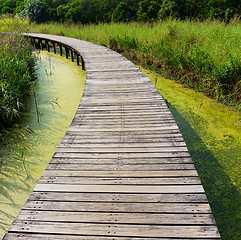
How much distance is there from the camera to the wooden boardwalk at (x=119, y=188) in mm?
1241

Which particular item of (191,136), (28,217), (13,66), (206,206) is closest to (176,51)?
(191,136)

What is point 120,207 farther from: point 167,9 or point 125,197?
point 167,9

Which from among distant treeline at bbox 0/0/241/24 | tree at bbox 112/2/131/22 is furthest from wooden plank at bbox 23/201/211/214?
tree at bbox 112/2/131/22

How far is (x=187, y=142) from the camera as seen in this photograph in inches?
117

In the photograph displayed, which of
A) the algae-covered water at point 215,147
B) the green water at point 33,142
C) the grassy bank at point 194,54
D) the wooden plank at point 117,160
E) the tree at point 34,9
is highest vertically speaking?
the tree at point 34,9

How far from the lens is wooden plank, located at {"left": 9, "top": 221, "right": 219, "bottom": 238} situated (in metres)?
1.20

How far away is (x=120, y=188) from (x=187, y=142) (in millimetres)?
1708

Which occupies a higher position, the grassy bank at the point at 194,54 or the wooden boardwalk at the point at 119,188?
the grassy bank at the point at 194,54

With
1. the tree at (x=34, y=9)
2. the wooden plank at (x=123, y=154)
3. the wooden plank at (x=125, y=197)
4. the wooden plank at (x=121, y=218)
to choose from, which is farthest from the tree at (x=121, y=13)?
the wooden plank at (x=121, y=218)

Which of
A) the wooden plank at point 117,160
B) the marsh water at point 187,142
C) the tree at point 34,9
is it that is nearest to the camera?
the wooden plank at point 117,160

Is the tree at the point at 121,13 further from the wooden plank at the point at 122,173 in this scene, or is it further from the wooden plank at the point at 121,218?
the wooden plank at the point at 121,218

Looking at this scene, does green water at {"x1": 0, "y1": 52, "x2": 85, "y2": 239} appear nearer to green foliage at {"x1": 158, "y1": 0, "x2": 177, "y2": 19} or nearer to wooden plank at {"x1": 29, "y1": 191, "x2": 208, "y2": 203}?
wooden plank at {"x1": 29, "y1": 191, "x2": 208, "y2": 203}

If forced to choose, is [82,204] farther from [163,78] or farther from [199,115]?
[163,78]

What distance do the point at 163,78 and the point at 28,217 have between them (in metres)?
4.55
